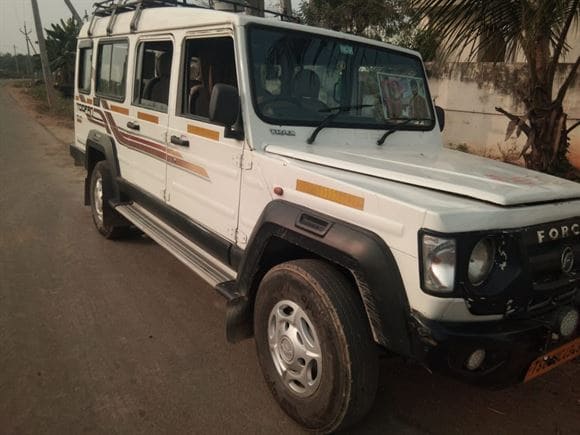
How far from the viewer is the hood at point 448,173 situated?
2.33m

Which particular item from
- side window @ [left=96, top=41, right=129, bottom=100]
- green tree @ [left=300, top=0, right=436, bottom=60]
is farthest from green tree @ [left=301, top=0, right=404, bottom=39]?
side window @ [left=96, top=41, right=129, bottom=100]

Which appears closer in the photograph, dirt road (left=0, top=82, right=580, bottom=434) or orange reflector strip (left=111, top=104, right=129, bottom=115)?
dirt road (left=0, top=82, right=580, bottom=434)

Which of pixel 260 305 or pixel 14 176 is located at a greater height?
pixel 260 305

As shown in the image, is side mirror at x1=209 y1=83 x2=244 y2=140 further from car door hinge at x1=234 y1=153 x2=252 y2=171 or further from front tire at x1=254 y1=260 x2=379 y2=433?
front tire at x1=254 y1=260 x2=379 y2=433

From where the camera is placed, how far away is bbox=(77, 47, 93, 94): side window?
609cm

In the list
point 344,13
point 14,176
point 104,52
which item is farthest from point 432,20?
point 344,13

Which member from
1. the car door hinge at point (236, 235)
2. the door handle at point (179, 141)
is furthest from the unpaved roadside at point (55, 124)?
the car door hinge at point (236, 235)

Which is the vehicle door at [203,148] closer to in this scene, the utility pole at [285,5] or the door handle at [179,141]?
the door handle at [179,141]

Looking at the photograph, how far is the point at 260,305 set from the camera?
2.84 metres

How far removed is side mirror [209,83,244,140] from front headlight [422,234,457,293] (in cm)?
139

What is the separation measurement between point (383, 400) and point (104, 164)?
3914 millimetres

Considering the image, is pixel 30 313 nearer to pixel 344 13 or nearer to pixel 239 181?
pixel 239 181

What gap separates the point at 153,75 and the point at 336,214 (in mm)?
2676

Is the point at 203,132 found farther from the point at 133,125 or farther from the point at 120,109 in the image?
the point at 120,109
